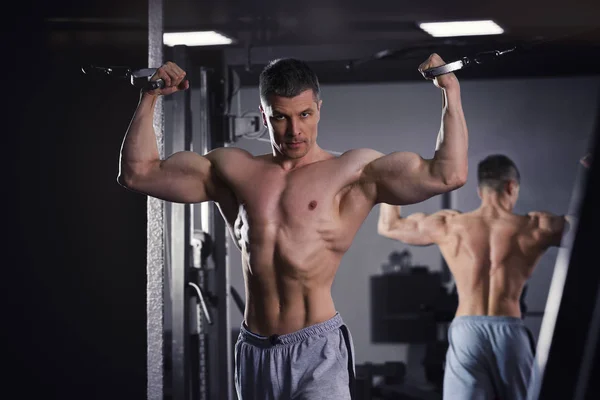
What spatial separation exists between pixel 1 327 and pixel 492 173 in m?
2.35

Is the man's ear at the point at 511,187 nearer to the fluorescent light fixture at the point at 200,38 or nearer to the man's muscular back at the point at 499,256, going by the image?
the man's muscular back at the point at 499,256

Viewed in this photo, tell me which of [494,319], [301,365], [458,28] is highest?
[458,28]

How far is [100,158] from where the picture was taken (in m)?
2.50

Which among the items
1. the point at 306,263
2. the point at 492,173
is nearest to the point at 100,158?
the point at 306,263

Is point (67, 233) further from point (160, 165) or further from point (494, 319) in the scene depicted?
point (494, 319)

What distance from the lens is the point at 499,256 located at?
3.67 metres

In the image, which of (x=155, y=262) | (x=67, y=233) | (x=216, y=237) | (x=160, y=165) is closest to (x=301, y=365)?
(x=155, y=262)

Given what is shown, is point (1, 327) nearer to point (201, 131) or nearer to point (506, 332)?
point (201, 131)

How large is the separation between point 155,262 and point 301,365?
57 cm

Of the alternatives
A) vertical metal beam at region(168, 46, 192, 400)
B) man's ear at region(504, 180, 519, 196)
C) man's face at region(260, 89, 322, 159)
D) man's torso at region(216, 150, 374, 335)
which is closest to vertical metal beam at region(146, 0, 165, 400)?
man's torso at region(216, 150, 374, 335)

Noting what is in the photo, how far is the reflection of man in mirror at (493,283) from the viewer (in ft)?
11.7

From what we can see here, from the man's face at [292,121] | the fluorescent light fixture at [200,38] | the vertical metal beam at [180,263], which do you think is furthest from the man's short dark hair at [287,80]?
the fluorescent light fixture at [200,38]

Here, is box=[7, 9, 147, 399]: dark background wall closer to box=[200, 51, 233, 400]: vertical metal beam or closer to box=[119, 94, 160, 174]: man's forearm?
box=[119, 94, 160, 174]: man's forearm

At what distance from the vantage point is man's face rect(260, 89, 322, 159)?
203cm
